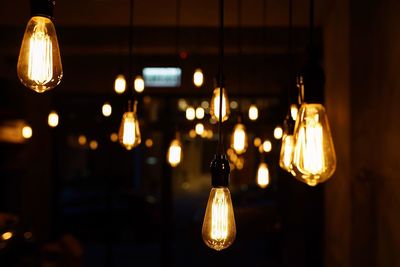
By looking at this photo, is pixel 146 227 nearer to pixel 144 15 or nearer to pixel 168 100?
pixel 168 100

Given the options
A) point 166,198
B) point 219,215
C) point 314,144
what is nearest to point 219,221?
point 219,215

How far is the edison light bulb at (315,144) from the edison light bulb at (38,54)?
2.71 feet

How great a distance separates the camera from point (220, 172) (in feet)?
4.80

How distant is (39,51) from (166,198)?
21.6ft

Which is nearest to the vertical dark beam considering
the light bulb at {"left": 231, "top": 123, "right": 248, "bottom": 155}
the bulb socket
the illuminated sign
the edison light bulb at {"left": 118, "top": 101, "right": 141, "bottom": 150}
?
the illuminated sign

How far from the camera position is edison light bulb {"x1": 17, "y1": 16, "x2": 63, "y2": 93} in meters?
1.31

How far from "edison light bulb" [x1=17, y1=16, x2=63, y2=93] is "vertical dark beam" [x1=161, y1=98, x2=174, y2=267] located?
6260 millimetres

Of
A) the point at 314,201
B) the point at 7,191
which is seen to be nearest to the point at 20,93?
the point at 7,191

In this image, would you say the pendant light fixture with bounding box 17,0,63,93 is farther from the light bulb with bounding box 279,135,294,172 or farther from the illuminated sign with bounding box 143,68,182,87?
the illuminated sign with bounding box 143,68,182,87

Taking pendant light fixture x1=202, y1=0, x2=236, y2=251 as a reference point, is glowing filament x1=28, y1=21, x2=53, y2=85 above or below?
above

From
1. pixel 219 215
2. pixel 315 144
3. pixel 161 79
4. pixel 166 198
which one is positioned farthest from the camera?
pixel 166 198

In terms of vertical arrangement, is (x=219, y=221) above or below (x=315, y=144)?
below

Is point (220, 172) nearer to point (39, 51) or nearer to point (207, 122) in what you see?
point (39, 51)

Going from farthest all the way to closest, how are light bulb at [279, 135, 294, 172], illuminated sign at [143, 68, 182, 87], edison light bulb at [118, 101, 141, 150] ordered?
illuminated sign at [143, 68, 182, 87], edison light bulb at [118, 101, 141, 150], light bulb at [279, 135, 294, 172]
